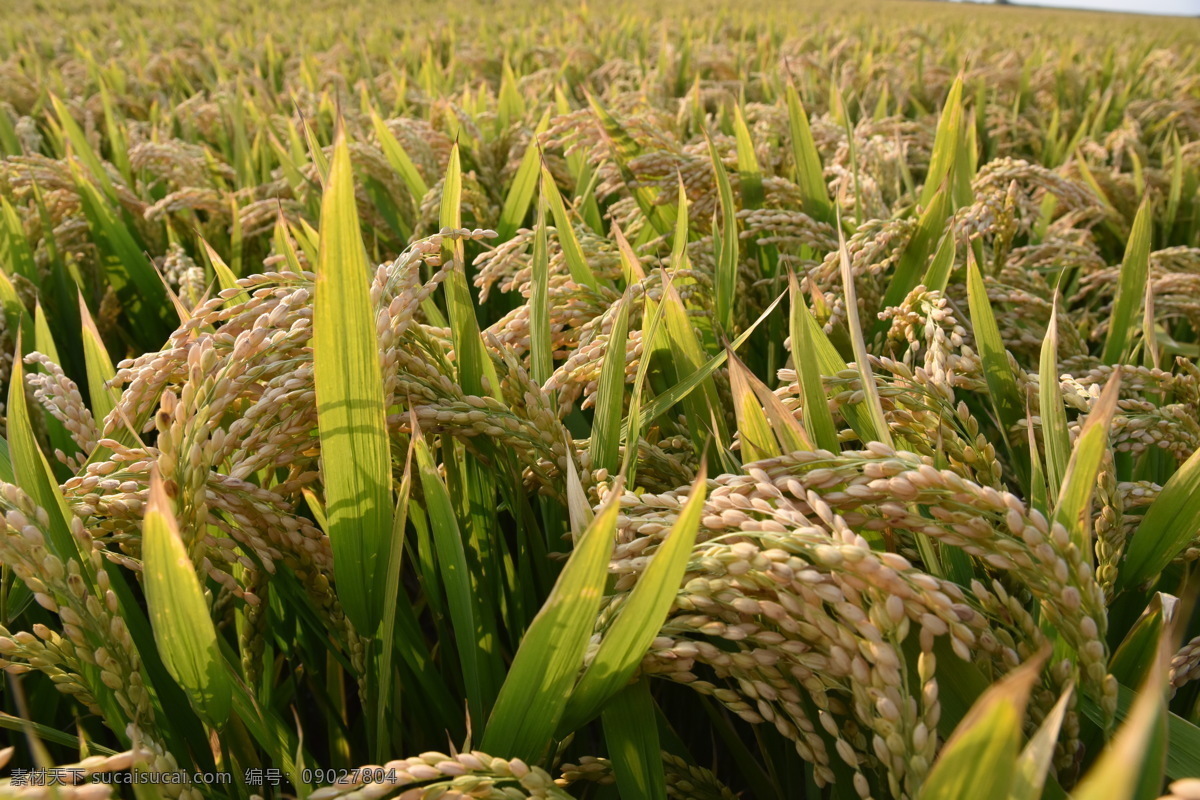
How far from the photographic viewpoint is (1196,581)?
1026 mm

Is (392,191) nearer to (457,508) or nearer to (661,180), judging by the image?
(661,180)

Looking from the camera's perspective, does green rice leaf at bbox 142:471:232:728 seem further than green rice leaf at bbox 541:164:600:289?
No

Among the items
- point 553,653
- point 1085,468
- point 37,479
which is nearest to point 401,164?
point 37,479

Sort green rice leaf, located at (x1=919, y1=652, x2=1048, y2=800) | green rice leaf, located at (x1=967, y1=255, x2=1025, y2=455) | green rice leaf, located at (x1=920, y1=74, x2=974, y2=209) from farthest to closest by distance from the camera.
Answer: green rice leaf, located at (x1=920, y1=74, x2=974, y2=209)
green rice leaf, located at (x1=967, y1=255, x2=1025, y2=455)
green rice leaf, located at (x1=919, y1=652, x2=1048, y2=800)

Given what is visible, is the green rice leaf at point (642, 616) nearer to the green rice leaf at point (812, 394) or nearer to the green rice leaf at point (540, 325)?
the green rice leaf at point (812, 394)

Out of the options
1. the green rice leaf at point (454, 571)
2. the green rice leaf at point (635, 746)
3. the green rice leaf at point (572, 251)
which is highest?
the green rice leaf at point (572, 251)

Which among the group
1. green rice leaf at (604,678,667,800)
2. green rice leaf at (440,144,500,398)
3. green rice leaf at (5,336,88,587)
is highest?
green rice leaf at (440,144,500,398)

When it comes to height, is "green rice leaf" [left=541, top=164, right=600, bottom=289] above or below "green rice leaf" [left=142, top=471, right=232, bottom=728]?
above

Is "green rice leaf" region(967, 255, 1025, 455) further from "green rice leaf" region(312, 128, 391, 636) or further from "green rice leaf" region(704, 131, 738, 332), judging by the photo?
"green rice leaf" region(312, 128, 391, 636)

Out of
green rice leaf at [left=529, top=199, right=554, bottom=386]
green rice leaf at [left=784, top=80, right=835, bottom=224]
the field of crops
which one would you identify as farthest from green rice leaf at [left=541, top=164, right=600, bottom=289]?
green rice leaf at [left=784, top=80, right=835, bottom=224]

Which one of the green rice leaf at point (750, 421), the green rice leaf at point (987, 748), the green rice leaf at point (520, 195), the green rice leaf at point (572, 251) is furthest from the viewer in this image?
the green rice leaf at point (520, 195)

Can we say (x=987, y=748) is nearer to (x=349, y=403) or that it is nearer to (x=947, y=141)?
(x=349, y=403)

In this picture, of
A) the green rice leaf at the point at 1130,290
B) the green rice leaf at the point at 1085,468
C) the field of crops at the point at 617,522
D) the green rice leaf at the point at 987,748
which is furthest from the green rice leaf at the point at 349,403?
the green rice leaf at the point at 1130,290

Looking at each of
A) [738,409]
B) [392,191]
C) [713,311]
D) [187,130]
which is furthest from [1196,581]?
[187,130]
